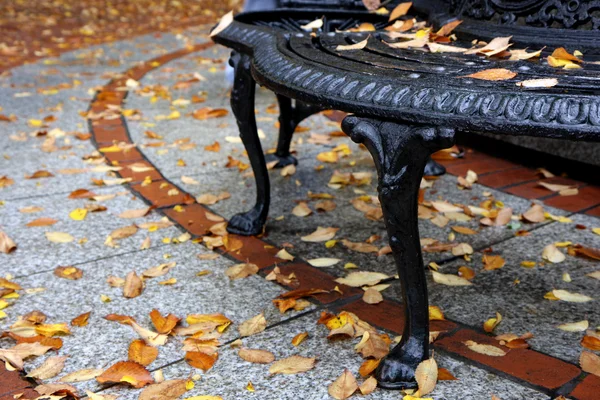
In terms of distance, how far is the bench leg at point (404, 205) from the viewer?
1.66 m

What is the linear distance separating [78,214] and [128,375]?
4.20 ft

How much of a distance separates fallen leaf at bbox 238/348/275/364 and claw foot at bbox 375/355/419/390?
0.31 meters

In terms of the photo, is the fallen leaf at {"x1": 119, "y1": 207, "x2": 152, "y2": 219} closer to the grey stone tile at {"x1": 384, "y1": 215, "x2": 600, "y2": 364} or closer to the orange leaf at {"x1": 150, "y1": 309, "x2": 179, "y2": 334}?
the orange leaf at {"x1": 150, "y1": 309, "x2": 179, "y2": 334}

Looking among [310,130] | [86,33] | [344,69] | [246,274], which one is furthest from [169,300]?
[86,33]

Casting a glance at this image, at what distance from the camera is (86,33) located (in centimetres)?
819

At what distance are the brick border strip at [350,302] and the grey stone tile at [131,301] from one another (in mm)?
140

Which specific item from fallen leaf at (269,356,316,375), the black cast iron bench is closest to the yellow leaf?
the black cast iron bench

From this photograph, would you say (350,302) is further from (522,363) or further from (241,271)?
(522,363)

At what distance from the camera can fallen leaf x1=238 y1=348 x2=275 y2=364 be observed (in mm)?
1972

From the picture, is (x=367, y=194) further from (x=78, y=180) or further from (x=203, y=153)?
(x=78, y=180)

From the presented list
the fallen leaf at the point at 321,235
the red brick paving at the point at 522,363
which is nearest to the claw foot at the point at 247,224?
the fallen leaf at the point at 321,235

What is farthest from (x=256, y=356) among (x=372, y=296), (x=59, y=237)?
(x=59, y=237)

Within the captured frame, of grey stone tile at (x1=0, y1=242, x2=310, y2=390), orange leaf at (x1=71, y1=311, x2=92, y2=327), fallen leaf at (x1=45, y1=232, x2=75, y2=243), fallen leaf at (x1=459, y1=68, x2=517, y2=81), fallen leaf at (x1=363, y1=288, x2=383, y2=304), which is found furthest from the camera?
fallen leaf at (x1=45, y1=232, x2=75, y2=243)

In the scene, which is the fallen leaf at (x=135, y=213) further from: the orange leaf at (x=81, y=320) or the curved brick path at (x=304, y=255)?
the orange leaf at (x=81, y=320)
